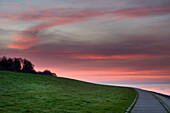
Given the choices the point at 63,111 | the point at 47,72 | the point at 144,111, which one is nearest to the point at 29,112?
the point at 63,111

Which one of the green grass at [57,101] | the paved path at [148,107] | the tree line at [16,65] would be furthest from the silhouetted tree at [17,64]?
the paved path at [148,107]

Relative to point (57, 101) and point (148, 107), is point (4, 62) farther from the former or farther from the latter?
point (148, 107)

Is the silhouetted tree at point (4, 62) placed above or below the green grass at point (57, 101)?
above

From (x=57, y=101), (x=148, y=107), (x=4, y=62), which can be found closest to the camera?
(x=148, y=107)

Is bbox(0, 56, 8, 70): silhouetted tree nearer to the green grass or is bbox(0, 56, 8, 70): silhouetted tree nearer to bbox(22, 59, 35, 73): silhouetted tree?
bbox(22, 59, 35, 73): silhouetted tree

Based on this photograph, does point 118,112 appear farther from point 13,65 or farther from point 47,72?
point 47,72

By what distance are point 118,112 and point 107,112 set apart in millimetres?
1042

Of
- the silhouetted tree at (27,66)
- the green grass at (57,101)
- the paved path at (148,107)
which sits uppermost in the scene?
the silhouetted tree at (27,66)

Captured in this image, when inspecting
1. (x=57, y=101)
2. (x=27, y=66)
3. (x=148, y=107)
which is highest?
(x=27, y=66)

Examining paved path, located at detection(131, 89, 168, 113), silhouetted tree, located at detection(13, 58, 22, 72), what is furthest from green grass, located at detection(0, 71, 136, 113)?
silhouetted tree, located at detection(13, 58, 22, 72)

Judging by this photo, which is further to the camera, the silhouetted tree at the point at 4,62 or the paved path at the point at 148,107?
the silhouetted tree at the point at 4,62

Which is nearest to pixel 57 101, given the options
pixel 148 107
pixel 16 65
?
pixel 148 107

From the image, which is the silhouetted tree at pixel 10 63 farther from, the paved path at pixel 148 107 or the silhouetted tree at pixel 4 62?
the paved path at pixel 148 107

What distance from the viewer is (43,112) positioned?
2033 centimetres
